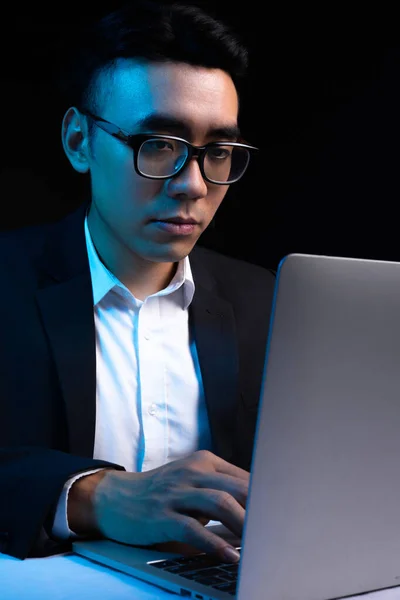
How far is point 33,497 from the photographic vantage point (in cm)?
126

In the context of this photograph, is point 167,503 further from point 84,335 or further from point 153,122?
point 153,122

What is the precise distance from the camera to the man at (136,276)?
176 cm

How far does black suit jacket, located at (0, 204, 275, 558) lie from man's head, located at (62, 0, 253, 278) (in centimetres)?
13

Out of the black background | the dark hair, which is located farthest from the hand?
the black background

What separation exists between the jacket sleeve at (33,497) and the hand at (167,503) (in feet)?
0.11

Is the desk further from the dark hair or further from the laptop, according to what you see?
the dark hair

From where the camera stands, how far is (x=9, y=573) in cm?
110

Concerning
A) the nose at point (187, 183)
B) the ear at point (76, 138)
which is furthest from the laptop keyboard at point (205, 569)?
the ear at point (76, 138)

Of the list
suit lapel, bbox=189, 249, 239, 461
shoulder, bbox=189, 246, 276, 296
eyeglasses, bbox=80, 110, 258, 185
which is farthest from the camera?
shoulder, bbox=189, 246, 276, 296

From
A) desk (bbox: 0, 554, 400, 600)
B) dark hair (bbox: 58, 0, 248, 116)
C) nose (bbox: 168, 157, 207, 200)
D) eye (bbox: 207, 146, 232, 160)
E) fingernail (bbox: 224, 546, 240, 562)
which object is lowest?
desk (bbox: 0, 554, 400, 600)

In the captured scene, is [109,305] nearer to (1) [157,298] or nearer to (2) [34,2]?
(1) [157,298]

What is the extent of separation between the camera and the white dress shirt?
1869mm

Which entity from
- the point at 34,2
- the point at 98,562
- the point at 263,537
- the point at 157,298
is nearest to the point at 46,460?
the point at 98,562

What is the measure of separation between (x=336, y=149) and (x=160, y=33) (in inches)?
58.6
